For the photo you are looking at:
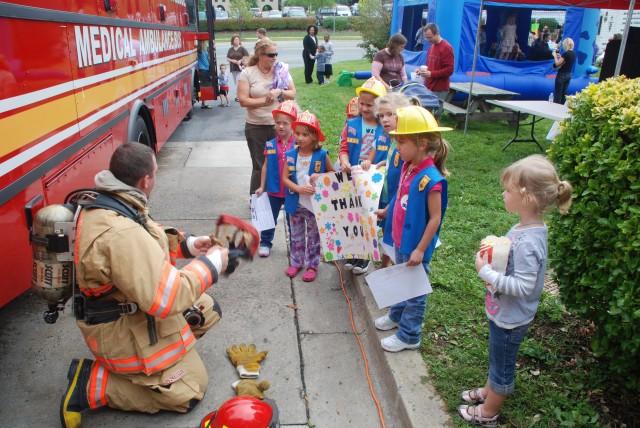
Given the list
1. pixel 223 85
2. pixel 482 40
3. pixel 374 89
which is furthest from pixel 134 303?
pixel 482 40

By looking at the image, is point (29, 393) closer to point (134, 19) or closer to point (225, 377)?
point (225, 377)

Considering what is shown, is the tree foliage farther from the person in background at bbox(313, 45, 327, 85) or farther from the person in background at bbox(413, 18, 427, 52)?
the person in background at bbox(313, 45, 327, 85)

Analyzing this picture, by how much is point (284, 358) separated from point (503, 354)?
149 cm

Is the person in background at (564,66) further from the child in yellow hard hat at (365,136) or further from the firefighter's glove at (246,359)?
the firefighter's glove at (246,359)

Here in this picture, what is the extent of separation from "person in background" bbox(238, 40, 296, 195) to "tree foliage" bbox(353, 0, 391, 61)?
15481 millimetres

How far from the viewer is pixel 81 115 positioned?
386 cm

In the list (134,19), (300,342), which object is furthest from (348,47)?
(300,342)

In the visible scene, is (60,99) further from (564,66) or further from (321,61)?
(321,61)

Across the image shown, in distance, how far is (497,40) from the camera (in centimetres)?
1580

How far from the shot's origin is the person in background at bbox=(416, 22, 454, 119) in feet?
28.9

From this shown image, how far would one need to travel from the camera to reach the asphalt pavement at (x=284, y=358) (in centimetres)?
290

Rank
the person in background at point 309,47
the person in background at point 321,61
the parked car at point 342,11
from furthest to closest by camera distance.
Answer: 1. the parked car at point 342,11
2. the person in background at point 321,61
3. the person in background at point 309,47

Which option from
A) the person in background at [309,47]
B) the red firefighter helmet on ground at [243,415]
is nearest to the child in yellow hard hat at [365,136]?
the red firefighter helmet on ground at [243,415]

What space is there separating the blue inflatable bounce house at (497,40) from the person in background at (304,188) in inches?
388
